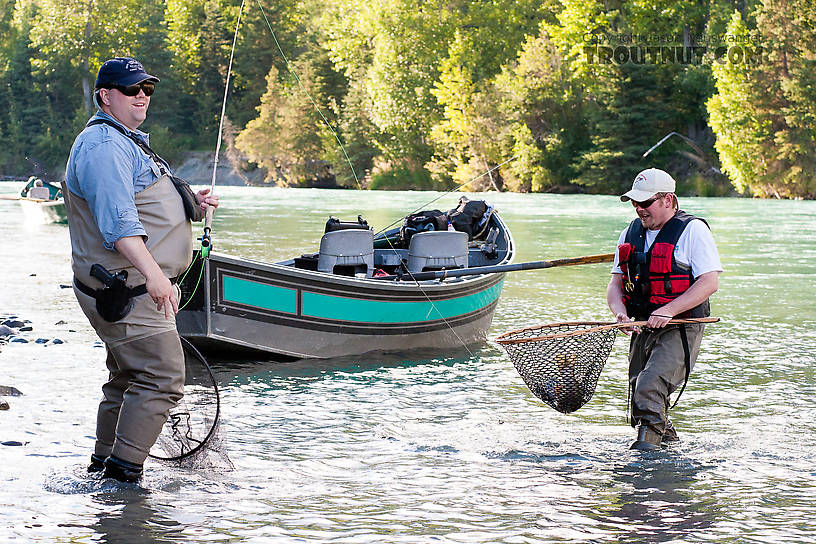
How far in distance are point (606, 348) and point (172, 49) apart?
7609 centimetres

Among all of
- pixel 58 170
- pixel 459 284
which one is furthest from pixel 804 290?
pixel 58 170

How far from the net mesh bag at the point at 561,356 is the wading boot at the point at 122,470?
6.63 ft

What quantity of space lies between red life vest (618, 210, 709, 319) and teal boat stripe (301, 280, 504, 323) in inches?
149

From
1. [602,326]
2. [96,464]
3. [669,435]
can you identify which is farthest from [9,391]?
[669,435]

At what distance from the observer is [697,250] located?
5527 millimetres

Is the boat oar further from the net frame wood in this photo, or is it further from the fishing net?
the fishing net

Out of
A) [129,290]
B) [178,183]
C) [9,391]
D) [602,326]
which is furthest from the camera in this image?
[9,391]

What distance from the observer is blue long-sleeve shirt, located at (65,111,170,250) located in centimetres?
445

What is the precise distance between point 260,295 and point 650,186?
13.3ft

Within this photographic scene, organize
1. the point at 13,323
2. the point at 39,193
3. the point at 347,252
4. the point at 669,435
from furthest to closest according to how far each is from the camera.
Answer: the point at 39,193 → the point at 13,323 → the point at 347,252 → the point at 669,435

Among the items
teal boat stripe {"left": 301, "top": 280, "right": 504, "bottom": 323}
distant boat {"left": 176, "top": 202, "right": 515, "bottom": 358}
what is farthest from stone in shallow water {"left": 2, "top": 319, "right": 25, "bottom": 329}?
teal boat stripe {"left": 301, "top": 280, "right": 504, "bottom": 323}

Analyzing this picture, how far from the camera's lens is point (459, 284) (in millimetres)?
9953

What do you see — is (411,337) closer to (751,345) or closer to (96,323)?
(751,345)

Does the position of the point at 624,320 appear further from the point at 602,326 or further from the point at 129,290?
the point at 129,290
